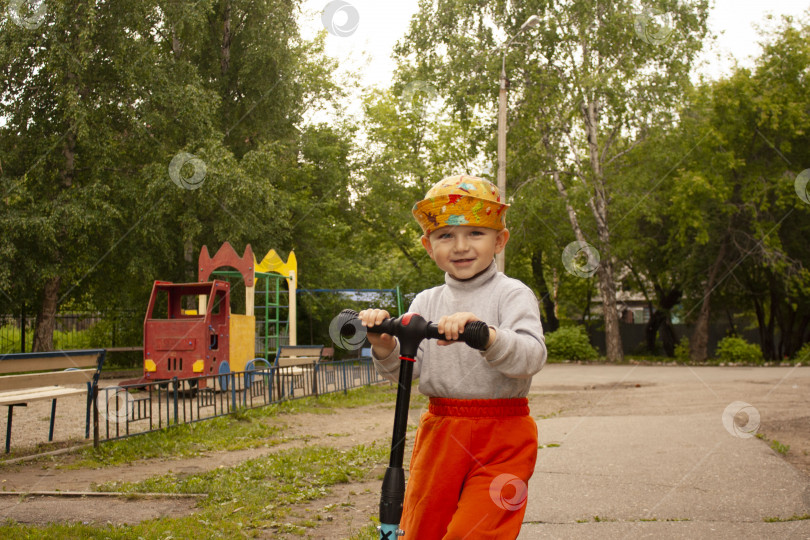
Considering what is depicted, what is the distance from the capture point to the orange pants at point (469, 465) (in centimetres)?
244

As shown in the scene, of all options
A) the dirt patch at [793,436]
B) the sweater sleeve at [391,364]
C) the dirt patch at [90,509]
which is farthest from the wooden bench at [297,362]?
the sweater sleeve at [391,364]

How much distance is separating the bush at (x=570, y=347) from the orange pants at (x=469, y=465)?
82.7 feet

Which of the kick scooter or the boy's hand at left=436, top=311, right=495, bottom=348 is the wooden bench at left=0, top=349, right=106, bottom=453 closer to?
the kick scooter

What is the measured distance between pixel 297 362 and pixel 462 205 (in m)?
12.4

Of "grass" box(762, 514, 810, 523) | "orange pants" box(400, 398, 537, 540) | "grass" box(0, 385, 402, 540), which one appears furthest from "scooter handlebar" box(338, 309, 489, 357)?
"grass" box(762, 514, 810, 523)

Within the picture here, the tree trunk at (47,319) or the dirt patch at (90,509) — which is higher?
the tree trunk at (47,319)

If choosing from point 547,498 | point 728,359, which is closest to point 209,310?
point 547,498

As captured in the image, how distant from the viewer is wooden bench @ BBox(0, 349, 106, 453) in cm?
758

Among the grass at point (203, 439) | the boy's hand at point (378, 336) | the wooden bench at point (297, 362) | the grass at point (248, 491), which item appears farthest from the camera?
the wooden bench at point (297, 362)

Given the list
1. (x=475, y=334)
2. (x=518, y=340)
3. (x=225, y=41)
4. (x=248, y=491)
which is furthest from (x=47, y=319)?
(x=475, y=334)

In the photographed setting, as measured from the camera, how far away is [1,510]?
5.16 metres

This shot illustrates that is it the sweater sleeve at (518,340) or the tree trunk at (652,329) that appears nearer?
the sweater sleeve at (518,340)

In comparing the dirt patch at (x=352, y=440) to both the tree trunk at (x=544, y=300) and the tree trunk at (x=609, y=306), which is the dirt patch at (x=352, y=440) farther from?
the tree trunk at (x=544, y=300)

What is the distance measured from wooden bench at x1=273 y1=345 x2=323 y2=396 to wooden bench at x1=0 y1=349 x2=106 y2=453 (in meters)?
3.80
